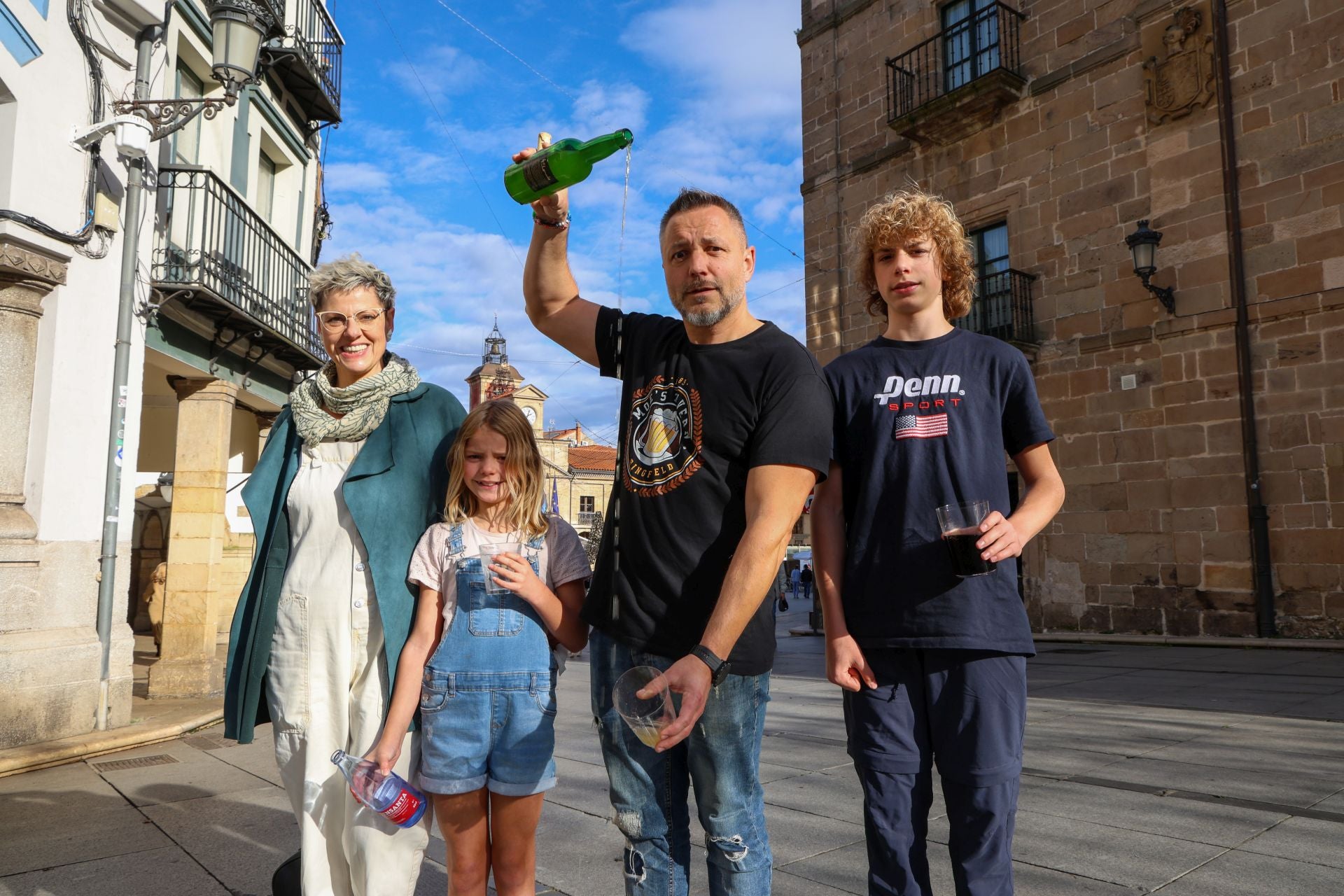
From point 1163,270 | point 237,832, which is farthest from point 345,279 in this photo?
point 1163,270

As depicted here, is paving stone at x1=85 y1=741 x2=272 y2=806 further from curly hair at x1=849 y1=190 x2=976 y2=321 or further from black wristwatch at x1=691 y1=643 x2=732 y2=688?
curly hair at x1=849 y1=190 x2=976 y2=321

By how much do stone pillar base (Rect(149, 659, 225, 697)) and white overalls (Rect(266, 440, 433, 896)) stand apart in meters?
6.85

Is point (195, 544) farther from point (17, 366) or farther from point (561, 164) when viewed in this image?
point (561, 164)

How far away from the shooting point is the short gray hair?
2.36m

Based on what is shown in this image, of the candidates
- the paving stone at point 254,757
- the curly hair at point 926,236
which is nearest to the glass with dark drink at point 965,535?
the curly hair at point 926,236

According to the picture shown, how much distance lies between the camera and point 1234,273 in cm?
1149

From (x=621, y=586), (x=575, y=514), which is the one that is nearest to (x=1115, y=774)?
(x=621, y=586)

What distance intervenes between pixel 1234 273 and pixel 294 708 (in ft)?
41.4

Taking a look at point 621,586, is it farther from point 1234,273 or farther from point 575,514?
point 575,514

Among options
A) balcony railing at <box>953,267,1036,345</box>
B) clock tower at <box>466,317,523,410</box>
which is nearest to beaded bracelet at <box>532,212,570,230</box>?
balcony railing at <box>953,267,1036,345</box>

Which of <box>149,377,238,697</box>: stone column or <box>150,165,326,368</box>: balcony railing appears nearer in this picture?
<box>150,165,326,368</box>: balcony railing

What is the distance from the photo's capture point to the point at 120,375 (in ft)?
22.3

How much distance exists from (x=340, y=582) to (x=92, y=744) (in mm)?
4895

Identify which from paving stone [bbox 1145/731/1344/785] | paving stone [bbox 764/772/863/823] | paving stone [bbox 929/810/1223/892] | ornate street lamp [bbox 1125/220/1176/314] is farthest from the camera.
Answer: ornate street lamp [bbox 1125/220/1176/314]
